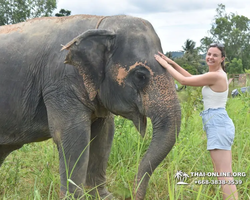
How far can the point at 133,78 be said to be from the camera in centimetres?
246

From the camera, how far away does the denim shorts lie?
2553 millimetres

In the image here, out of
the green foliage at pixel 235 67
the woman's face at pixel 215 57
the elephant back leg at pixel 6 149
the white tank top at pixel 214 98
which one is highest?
the woman's face at pixel 215 57

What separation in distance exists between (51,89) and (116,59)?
1.75 ft

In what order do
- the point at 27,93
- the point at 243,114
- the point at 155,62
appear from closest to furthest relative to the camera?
the point at 155,62
the point at 27,93
the point at 243,114

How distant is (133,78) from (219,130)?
0.73 meters

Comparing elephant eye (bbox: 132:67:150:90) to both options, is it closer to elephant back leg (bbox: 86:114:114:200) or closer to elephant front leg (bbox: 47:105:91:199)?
elephant front leg (bbox: 47:105:91:199)

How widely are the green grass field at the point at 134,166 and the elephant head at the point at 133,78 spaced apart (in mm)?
123

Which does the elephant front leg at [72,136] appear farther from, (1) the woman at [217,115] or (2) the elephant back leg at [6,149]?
(2) the elephant back leg at [6,149]

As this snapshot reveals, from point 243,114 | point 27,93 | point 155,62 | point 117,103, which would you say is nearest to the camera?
point 155,62

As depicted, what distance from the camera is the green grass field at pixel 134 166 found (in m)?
2.77

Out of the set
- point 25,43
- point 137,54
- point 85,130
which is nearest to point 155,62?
point 137,54

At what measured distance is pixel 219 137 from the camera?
8.36ft

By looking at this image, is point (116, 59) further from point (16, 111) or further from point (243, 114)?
point (243, 114)

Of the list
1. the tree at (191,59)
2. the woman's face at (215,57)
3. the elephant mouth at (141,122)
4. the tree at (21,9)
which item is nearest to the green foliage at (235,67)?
the tree at (191,59)
